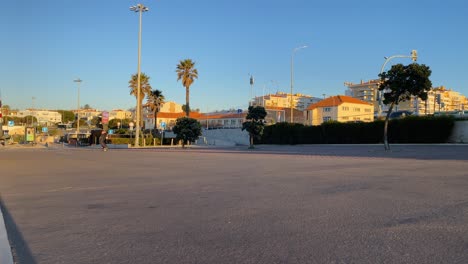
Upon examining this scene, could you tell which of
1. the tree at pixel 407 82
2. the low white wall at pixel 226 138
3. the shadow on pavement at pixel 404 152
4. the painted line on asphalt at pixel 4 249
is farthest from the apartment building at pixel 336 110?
the painted line on asphalt at pixel 4 249

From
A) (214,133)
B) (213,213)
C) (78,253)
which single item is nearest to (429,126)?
(213,213)

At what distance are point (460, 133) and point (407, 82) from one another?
1171 cm

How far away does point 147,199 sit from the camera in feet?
27.4

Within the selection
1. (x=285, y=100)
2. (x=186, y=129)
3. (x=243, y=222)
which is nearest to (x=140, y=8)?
(x=186, y=129)

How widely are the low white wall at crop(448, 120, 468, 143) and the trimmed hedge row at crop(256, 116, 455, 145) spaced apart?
20.2 inches

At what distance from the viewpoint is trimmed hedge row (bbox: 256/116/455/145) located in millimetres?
36188

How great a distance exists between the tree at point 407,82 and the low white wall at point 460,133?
10.3m

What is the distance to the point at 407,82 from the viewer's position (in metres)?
27.9

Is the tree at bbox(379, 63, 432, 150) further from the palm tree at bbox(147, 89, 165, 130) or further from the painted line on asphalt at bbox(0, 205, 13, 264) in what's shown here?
the palm tree at bbox(147, 89, 165, 130)

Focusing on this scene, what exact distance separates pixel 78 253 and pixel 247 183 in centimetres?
657

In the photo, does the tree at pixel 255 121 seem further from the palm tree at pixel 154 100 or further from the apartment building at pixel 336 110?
the apartment building at pixel 336 110

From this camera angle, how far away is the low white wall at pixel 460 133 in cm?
3538

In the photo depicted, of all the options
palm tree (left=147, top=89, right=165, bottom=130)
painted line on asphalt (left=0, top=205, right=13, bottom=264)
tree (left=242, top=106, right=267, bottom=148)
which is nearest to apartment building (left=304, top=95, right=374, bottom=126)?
palm tree (left=147, top=89, right=165, bottom=130)

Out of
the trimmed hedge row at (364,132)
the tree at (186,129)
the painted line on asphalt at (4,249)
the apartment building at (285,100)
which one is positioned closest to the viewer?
the painted line on asphalt at (4,249)
